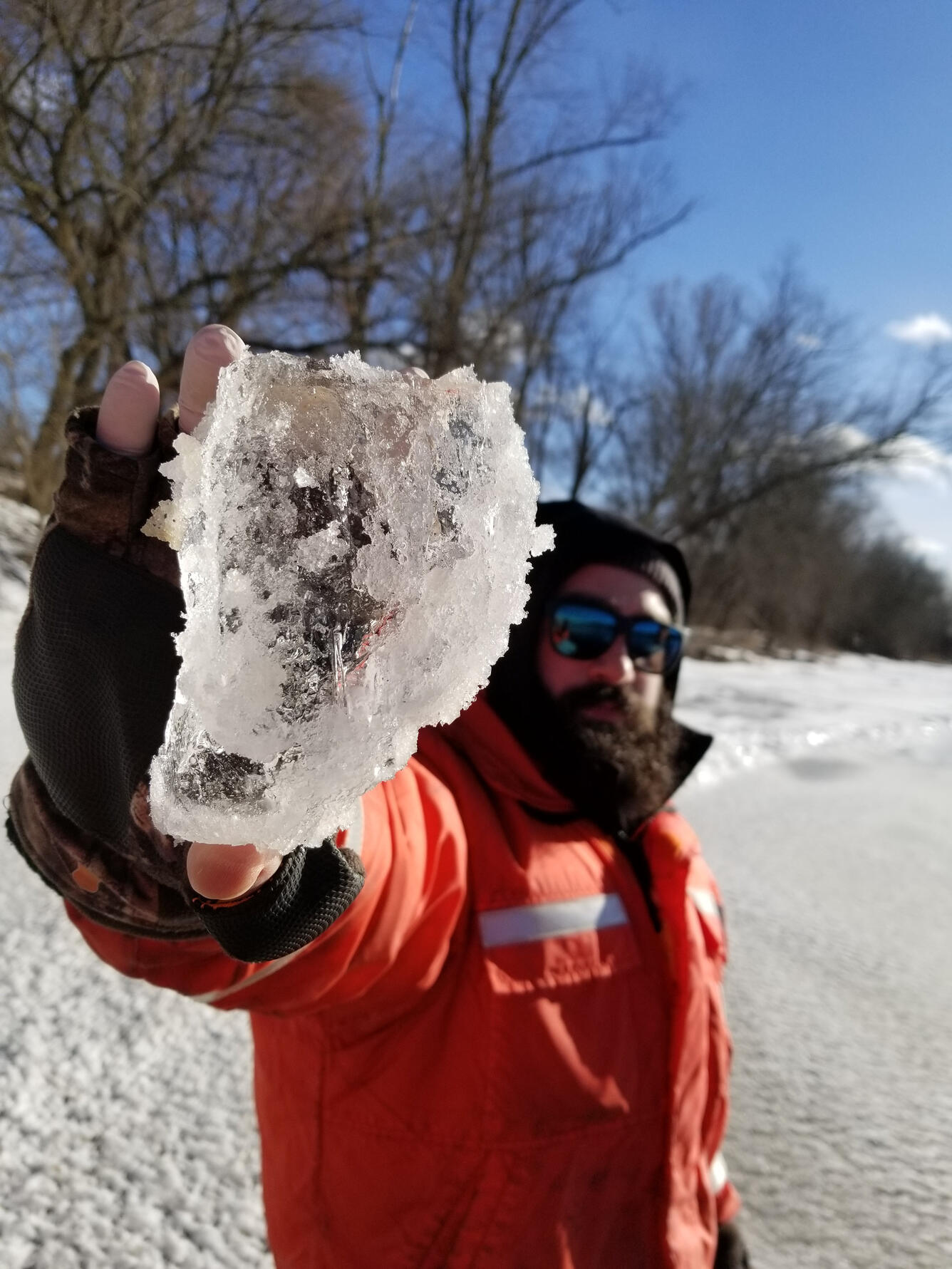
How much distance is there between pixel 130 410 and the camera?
474 millimetres

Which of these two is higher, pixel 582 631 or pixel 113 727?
pixel 582 631

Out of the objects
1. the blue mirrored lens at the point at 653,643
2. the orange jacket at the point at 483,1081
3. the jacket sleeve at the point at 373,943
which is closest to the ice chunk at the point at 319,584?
the jacket sleeve at the point at 373,943

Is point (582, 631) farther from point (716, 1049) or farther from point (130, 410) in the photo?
point (130, 410)

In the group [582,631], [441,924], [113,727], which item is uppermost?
[582,631]

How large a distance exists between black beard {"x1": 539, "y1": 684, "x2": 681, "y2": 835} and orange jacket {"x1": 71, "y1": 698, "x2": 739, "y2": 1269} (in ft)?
0.48

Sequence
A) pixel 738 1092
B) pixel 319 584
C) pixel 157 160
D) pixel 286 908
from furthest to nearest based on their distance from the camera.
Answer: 1. pixel 157 160
2. pixel 738 1092
3. pixel 286 908
4. pixel 319 584

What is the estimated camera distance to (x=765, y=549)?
16.5 metres

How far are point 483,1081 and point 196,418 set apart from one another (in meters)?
0.79

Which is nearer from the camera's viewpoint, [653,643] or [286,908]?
[286,908]

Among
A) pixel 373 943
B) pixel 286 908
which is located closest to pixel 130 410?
pixel 286 908

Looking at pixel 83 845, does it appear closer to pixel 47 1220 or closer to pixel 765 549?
pixel 47 1220

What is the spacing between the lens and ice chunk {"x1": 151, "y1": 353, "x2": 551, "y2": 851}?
0.37m

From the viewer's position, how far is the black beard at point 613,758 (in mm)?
1129

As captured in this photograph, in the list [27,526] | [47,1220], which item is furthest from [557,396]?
[47,1220]
